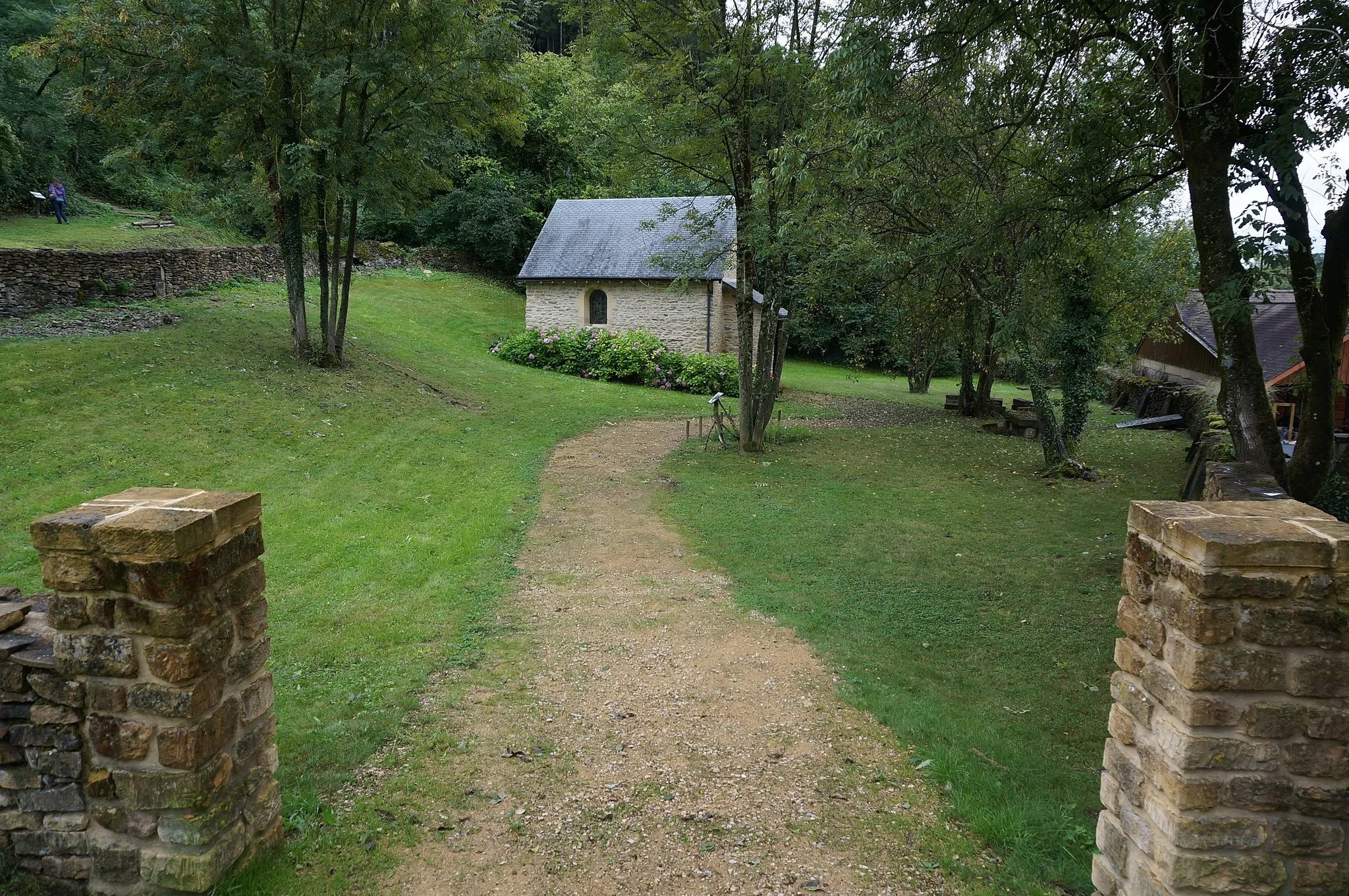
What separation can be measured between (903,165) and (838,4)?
365cm

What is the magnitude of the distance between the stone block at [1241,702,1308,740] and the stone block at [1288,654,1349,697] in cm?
9

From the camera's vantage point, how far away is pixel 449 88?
16938 millimetres

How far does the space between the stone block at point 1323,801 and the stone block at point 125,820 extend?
4.83 meters

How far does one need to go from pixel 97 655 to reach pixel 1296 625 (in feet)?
16.2

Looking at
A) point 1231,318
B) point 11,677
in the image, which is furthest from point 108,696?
point 1231,318

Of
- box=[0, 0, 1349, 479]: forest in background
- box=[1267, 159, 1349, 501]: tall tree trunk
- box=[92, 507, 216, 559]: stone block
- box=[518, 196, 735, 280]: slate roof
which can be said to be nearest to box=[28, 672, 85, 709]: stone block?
box=[92, 507, 216, 559]: stone block

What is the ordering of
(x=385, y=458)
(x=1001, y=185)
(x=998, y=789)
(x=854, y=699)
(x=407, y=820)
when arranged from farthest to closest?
1. (x=1001, y=185)
2. (x=385, y=458)
3. (x=854, y=699)
4. (x=998, y=789)
5. (x=407, y=820)

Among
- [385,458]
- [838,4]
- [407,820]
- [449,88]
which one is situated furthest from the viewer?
[449,88]

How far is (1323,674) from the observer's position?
298 centimetres

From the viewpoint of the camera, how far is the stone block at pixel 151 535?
319 centimetres

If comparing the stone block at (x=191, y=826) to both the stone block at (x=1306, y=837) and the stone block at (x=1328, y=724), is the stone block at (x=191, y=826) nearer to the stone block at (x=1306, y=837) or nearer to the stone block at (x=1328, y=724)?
the stone block at (x=1306, y=837)

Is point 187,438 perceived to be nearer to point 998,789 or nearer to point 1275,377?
point 998,789

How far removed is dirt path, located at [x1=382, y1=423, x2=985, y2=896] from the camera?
13.2ft

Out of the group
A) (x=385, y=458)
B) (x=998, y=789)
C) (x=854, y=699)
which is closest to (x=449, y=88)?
(x=385, y=458)
